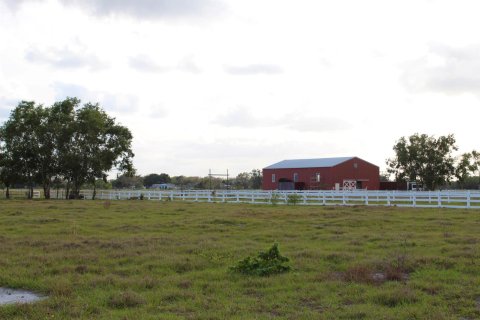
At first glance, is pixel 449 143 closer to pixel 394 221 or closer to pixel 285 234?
pixel 394 221

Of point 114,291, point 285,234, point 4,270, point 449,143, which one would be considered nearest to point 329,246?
point 285,234

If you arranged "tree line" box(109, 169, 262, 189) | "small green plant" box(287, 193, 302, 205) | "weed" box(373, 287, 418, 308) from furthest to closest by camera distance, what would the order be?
"tree line" box(109, 169, 262, 189), "small green plant" box(287, 193, 302, 205), "weed" box(373, 287, 418, 308)

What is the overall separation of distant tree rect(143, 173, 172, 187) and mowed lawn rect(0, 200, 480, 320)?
387 ft

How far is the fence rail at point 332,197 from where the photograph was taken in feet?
98.3

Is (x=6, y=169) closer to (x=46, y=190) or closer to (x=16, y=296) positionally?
(x=46, y=190)

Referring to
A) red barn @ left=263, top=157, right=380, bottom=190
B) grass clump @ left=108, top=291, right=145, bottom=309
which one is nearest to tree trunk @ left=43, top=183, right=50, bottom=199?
red barn @ left=263, top=157, right=380, bottom=190

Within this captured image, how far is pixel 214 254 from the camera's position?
12.3 m

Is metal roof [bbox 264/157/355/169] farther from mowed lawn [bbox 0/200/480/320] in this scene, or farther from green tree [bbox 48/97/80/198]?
mowed lawn [bbox 0/200/480/320]

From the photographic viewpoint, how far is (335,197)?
3828 centimetres

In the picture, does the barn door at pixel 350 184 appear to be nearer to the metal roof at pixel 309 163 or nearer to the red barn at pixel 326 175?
the red barn at pixel 326 175

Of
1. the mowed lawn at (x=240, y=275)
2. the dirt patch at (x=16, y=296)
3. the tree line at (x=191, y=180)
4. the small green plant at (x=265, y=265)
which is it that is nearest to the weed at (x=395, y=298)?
the mowed lawn at (x=240, y=275)

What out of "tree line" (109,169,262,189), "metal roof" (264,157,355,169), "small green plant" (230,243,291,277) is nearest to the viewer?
"small green plant" (230,243,291,277)

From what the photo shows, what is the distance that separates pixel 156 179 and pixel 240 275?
127751 millimetres

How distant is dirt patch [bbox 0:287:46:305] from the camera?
8.22 metres
